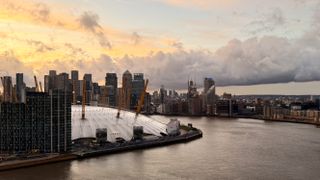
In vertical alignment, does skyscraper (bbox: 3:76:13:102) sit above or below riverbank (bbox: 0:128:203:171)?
above

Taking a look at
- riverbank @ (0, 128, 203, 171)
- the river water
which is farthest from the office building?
the river water

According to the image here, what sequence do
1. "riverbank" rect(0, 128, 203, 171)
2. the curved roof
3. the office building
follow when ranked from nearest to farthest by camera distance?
"riverbank" rect(0, 128, 203, 171) → the office building → the curved roof

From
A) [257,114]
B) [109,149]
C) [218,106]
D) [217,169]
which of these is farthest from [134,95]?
[217,169]

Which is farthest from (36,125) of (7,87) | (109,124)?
(7,87)

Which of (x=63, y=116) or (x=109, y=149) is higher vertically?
(x=63, y=116)

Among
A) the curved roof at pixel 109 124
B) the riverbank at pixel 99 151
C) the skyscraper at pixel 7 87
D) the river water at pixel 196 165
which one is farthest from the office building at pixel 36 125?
the skyscraper at pixel 7 87

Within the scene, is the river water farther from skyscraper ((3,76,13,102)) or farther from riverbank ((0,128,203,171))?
skyscraper ((3,76,13,102))

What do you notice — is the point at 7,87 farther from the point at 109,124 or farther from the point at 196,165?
the point at 196,165

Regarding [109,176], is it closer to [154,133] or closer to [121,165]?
[121,165]
